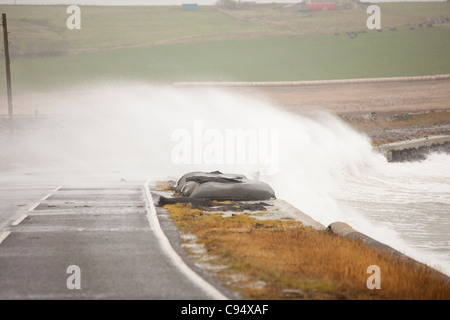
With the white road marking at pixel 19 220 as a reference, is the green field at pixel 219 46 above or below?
above

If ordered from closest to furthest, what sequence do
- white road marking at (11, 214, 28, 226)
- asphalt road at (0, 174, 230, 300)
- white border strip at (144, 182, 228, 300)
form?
white border strip at (144, 182, 228, 300)
asphalt road at (0, 174, 230, 300)
white road marking at (11, 214, 28, 226)

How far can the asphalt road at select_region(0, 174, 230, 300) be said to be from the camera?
35.1ft

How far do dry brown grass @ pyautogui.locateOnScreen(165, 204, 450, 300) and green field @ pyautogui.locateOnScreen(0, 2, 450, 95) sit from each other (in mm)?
82098

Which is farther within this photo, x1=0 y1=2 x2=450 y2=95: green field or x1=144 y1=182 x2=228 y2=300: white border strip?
x1=0 y1=2 x2=450 y2=95: green field

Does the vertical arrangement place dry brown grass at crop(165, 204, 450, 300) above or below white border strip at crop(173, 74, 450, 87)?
below

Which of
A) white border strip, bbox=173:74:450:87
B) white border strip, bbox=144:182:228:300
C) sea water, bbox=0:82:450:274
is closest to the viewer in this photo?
white border strip, bbox=144:182:228:300

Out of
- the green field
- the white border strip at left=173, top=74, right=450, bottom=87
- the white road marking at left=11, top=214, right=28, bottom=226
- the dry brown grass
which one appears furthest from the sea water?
the green field

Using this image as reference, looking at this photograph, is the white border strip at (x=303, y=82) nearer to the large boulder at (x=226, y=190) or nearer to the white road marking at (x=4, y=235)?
the large boulder at (x=226, y=190)

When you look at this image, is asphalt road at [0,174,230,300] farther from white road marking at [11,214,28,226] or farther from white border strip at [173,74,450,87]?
white border strip at [173,74,450,87]

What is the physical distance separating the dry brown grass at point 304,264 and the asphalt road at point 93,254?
73 centimetres

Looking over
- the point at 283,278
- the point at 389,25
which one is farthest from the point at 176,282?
the point at 389,25

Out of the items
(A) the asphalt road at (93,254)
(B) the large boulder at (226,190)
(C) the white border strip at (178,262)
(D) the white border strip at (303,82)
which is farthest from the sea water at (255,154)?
(A) the asphalt road at (93,254)

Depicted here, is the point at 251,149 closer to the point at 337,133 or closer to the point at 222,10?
the point at 337,133

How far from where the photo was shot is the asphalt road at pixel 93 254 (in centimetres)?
1070
